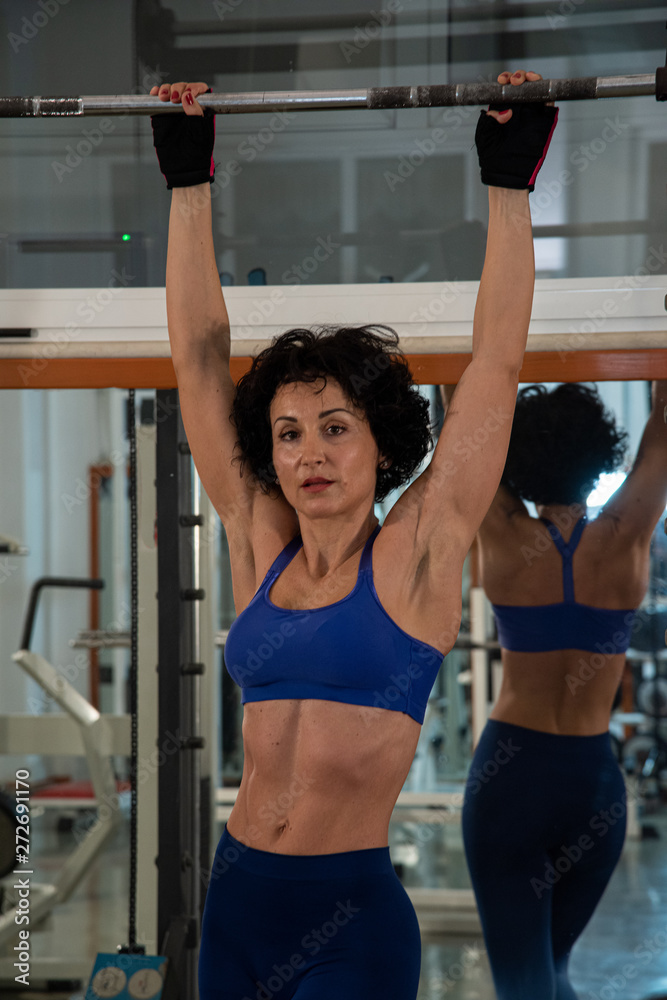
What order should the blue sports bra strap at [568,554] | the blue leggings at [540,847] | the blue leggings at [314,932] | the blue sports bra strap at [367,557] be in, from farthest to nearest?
1. the blue sports bra strap at [568,554]
2. the blue leggings at [540,847]
3. the blue sports bra strap at [367,557]
4. the blue leggings at [314,932]

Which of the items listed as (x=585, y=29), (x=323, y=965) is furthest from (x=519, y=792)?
(x=585, y=29)

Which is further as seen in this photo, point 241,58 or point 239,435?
point 241,58

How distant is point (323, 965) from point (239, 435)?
2.87 feet

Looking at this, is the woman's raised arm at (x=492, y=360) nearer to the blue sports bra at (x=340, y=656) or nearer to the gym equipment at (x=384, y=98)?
the gym equipment at (x=384, y=98)

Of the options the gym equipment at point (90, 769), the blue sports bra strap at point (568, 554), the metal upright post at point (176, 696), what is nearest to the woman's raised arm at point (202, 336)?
the metal upright post at point (176, 696)

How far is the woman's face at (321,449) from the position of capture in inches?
58.1

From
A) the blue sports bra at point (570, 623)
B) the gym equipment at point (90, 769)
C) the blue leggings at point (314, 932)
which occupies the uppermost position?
the blue sports bra at point (570, 623)

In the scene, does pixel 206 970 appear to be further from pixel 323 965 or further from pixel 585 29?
pixel 585 29

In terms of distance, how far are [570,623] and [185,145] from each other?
135 cm

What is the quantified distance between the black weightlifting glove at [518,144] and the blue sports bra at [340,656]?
700 mm

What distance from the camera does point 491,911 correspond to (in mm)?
2100

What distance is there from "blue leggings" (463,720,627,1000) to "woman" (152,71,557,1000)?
0.72 m

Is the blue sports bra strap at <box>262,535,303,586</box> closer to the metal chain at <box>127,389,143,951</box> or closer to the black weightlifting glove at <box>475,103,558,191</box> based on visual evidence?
the black weightlifting glove at <box>475,103,558,191</box>

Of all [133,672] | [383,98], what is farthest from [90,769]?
[383,98]
